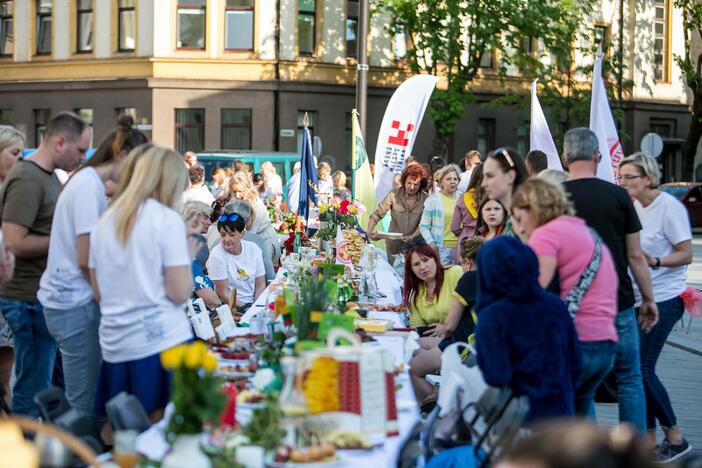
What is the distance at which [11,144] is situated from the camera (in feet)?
23.5

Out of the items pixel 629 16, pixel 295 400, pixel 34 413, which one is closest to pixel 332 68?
pixel 629 16

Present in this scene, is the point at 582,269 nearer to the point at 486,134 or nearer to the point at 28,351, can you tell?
the point at 28,351

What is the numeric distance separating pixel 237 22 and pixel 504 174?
93.4 ft

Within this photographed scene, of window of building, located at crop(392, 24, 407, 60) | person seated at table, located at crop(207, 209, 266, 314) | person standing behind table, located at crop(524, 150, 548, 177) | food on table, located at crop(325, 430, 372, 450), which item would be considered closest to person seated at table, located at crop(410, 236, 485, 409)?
person standing behind table, located at crop(524, 150, 548, 177)

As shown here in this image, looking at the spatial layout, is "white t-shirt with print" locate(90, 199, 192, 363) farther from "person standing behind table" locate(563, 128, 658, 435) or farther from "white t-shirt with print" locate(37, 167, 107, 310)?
"person standing behind table" locate(563, 128, 658, 435)

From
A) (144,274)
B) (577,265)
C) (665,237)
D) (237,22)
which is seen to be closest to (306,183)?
(665,237)

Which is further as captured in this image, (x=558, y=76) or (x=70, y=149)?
(x=558, y=76)

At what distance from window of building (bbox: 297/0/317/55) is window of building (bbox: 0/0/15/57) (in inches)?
373

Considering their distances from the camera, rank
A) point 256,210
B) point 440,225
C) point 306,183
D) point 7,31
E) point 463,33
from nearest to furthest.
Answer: point 440,225 → point 256,210 → point 306,183 → point 463,33 → point 7,31

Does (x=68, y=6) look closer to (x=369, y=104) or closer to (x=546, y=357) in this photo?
(x=369, y=104)

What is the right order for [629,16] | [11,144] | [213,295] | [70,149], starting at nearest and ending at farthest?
[70,149], [11,144], [213,295], [629,16]

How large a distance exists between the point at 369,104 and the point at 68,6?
9705 millimetres

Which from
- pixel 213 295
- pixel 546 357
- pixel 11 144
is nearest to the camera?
pixel 546 357

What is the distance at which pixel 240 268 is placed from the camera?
943cm
